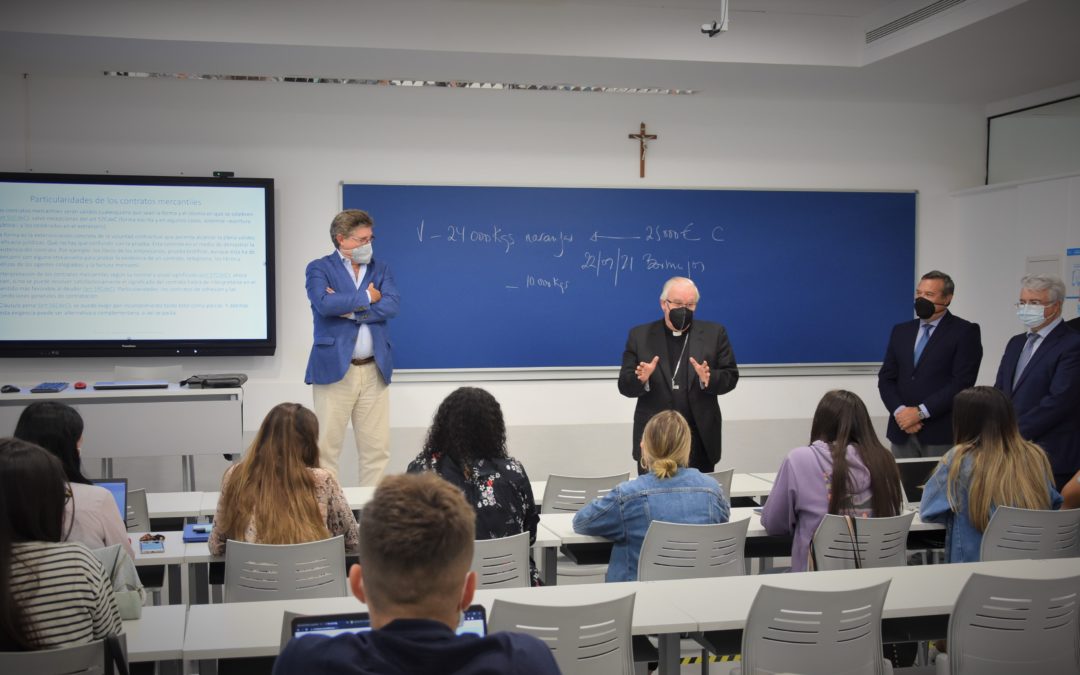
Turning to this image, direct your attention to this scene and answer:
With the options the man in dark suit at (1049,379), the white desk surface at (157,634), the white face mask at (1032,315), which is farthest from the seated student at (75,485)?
the white face mask at (1032,315)

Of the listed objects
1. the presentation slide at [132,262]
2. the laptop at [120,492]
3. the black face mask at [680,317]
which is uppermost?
the presentation slide at [132,262]

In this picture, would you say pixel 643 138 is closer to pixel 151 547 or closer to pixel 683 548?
pixel 683 548

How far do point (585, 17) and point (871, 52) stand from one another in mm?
2055

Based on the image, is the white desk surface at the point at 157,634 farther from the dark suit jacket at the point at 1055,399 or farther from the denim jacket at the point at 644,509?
the dark suit jacket at the point at 1055,399

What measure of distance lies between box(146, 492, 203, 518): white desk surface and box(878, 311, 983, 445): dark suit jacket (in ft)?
12.4

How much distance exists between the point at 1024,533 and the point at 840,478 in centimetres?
71

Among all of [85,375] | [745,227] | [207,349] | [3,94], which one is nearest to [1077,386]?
[745,227]

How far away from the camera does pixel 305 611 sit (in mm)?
2516

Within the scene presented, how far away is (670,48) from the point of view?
20.3 ft

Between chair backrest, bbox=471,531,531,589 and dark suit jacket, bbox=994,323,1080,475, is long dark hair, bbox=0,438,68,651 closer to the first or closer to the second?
chair backrest, bbox=471,531,531,589

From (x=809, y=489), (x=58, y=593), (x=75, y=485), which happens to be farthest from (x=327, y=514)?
(x=809, y=489)

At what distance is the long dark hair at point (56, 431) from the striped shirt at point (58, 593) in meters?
1.01

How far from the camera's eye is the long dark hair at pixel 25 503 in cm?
203

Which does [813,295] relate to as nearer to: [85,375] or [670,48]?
[670,48]
